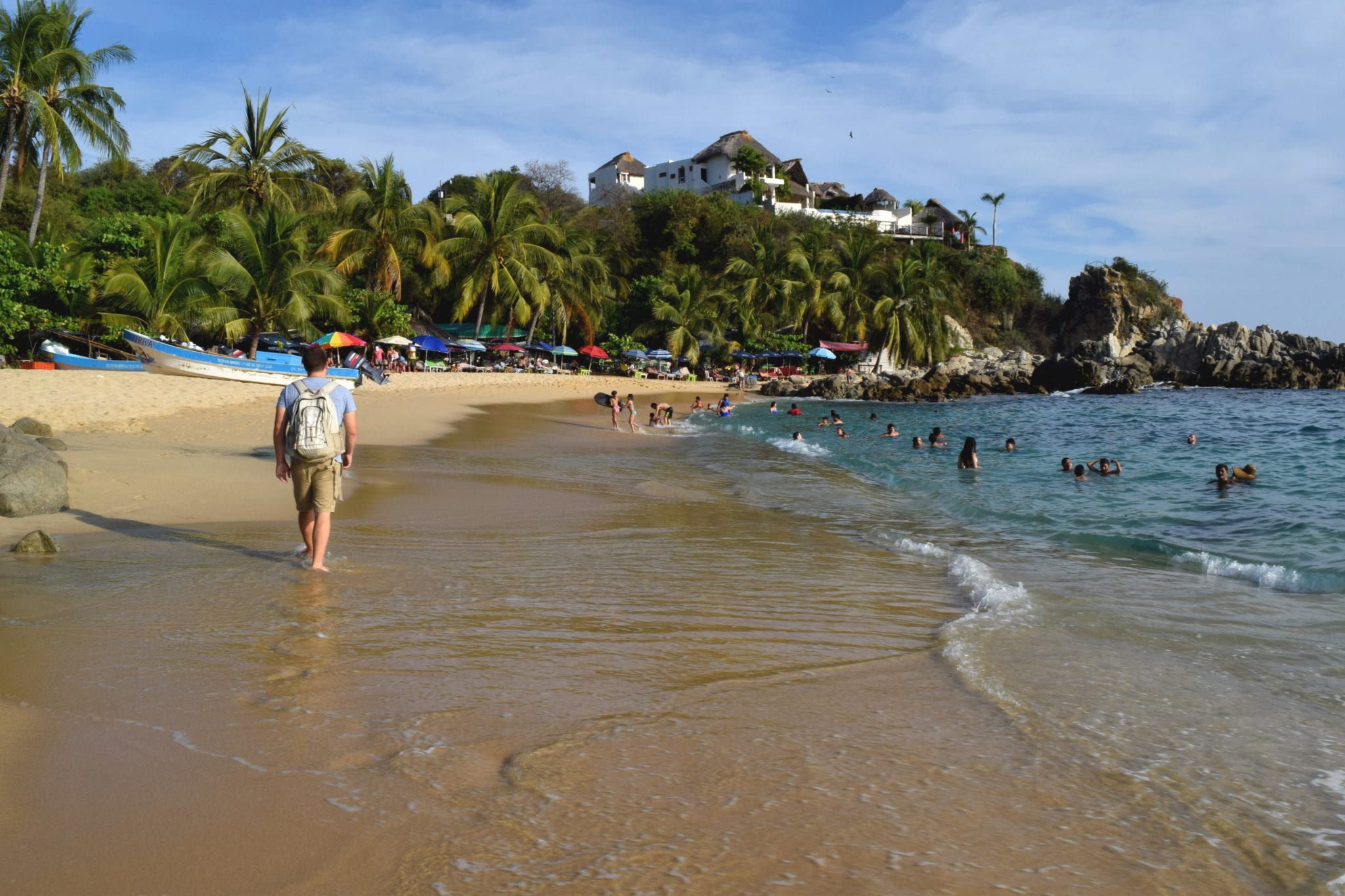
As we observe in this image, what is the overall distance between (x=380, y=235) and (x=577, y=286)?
1136cm

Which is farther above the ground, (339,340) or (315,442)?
(339,340)

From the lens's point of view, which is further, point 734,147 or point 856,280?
point 734,147

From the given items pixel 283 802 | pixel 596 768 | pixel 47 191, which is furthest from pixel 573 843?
pixel 47 191

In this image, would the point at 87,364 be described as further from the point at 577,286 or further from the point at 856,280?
the point at 856,280

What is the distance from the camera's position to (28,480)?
756 cm

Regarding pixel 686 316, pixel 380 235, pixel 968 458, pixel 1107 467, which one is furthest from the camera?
pixel 686 316

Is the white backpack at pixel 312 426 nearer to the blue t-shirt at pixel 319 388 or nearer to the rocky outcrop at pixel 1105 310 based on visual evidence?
the blue t-shirt at pixel 319 388

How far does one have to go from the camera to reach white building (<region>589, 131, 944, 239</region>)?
242 ft

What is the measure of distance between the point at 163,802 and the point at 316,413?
356 centimetres

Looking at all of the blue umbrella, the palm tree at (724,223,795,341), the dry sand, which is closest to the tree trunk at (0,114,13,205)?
the dry sand

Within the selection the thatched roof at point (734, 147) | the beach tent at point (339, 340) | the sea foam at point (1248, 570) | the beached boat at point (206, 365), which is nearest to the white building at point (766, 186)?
the thatched roof at point (734, 147)

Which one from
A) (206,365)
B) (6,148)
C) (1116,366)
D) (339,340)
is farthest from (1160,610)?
(1116,366)

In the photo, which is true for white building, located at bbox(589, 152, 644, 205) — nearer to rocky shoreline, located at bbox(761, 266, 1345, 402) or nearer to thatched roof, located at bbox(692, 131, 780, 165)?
thatched roof, located at bbox(692, 131, 780, 165)

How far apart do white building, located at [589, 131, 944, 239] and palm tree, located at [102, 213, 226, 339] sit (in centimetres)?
4691
